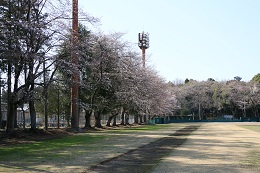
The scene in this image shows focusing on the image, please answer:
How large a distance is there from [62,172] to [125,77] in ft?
96.0

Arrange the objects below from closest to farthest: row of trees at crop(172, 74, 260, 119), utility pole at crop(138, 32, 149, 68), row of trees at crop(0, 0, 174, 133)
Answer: row of trees at crop(0, 0, 174, 133), utility pole at crop(138, 32, 149, 68), row of trees at crop(172, 74, 260, 119)

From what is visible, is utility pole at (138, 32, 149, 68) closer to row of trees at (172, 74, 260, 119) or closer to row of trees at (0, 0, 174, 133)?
row of trees at (172, 74, 260, 119)

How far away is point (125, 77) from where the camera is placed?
3959cm

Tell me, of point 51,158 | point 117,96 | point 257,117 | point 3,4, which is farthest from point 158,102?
point 257,117

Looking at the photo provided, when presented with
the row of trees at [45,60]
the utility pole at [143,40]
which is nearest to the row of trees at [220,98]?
the utility pole at [143,40]

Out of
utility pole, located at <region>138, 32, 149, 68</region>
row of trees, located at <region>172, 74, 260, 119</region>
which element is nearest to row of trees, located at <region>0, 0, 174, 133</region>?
utility pole, located at <region>138, 32, 149, 68</region>

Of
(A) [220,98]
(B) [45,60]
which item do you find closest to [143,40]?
(A) [220,98]

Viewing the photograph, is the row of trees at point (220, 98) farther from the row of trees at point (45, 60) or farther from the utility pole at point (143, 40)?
the row of trees at point (45, 60)

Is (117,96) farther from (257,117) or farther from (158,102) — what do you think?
(257,117)

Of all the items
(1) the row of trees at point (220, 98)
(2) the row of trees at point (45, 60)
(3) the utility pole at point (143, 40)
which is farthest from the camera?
(1) the row of trees at point (220, 98)

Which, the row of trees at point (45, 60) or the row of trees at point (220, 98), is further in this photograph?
the row of trees at point (220, 98)

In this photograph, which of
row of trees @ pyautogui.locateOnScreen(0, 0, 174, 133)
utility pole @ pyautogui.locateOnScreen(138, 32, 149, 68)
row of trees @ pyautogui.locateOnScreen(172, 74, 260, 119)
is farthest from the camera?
row of trees @ pyautogui.locateOnScreen(172, 74, 260, 119)

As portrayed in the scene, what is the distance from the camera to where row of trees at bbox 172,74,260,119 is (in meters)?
101

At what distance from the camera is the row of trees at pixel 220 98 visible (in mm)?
101344
